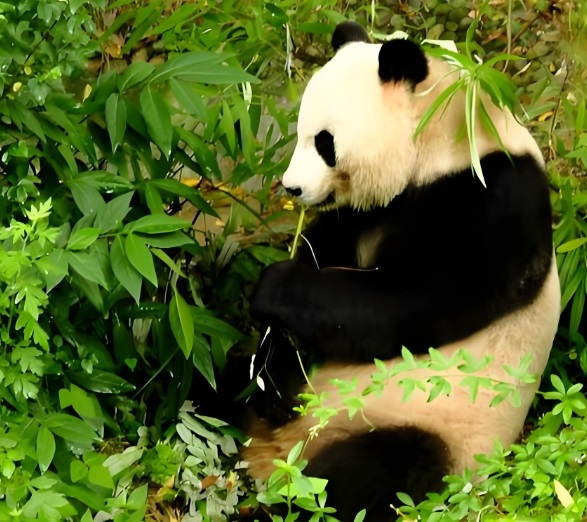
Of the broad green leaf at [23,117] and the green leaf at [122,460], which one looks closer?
the broad green leaf at [23,117]

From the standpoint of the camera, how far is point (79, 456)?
1736 millimetres

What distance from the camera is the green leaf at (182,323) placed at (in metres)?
1.88

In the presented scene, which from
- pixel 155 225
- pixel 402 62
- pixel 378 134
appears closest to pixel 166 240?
pixel 155 225

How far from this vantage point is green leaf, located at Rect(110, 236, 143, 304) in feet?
5.55

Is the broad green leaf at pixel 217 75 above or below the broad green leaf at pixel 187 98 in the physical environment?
above

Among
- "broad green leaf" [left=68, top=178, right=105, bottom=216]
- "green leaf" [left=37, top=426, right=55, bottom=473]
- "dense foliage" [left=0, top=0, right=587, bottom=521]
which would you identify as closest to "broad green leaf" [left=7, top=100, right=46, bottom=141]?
"dense foliage" [left=0, top=0, right=587, bottom=521]

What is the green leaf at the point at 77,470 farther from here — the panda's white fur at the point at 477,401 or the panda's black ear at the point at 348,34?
the panda's black ear at the point at 348,34

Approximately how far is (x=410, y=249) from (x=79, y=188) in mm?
721

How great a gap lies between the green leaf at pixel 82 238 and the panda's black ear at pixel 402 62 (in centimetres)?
64

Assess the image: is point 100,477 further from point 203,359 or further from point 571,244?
point 571,244

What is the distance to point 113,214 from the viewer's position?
69.9 inches

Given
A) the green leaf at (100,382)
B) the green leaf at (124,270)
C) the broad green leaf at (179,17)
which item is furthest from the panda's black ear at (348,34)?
the green leaf at (100,382)

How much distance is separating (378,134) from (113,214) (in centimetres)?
57

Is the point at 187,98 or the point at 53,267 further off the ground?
the point at 187,98
